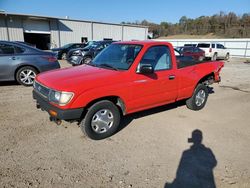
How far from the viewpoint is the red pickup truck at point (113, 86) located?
357 centimetres

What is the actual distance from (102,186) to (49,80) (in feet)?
7.00

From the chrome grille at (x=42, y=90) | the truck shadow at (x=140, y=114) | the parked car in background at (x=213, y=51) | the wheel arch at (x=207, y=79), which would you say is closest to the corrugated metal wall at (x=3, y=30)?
the parked car in background at (x=213, y=51)

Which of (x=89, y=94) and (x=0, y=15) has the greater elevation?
(x=0, y=15)

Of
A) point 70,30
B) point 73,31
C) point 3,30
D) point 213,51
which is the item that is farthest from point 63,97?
point 73,31

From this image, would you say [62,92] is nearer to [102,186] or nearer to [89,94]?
[89,94]

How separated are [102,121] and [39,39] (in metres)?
30.1

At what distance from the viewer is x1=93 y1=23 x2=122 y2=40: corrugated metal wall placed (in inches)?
1313

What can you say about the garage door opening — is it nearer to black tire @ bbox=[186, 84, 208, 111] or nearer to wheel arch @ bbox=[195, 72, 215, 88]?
wheel arch @ bbox=[195, 72, 215, 88]

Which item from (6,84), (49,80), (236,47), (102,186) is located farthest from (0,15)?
(236,47)

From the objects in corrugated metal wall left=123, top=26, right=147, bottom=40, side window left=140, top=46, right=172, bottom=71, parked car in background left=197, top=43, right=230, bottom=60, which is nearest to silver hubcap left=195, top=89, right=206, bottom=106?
side window left=140, top=46, right=172, bottom=71

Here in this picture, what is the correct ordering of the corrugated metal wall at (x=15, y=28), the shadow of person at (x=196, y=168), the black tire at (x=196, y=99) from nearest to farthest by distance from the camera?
the shadow of person at (x=196, y=168) → the black tire at (x=196, y=99) → the corrugated metal wall at (x=15, y=28)

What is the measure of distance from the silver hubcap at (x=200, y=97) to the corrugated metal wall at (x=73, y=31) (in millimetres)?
27424

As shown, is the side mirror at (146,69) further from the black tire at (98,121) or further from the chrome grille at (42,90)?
the chrome grille at (42,90)

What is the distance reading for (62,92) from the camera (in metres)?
3.46
